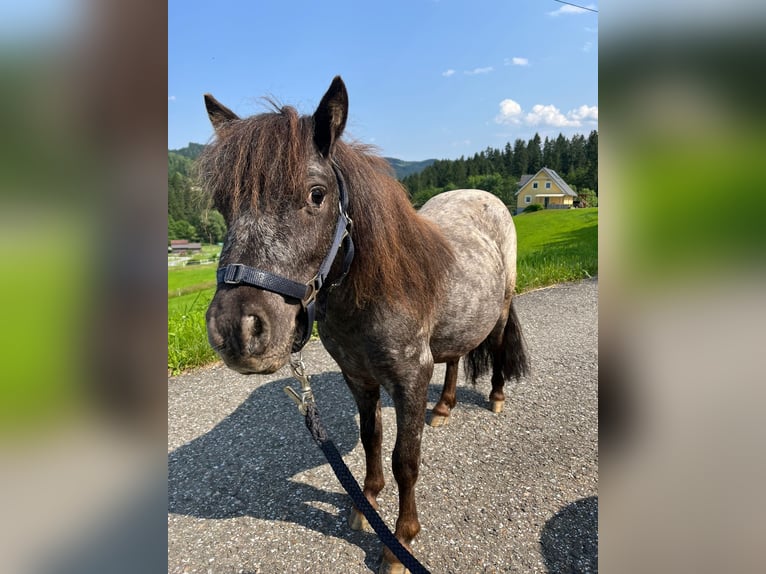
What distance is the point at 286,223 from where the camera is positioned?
5.04 ft

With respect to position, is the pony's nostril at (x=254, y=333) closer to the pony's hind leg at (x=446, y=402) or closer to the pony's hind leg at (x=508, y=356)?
the pony's hind leg at (x=446, y=402)

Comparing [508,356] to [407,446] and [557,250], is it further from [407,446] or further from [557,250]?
[557,250]

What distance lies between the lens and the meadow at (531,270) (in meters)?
5.73

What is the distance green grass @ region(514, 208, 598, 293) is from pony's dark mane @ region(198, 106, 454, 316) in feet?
21.1

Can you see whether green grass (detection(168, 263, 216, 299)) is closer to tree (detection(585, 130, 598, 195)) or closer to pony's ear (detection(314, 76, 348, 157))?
tree (detection(585, 130, 598, 195))

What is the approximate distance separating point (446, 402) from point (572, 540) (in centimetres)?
182

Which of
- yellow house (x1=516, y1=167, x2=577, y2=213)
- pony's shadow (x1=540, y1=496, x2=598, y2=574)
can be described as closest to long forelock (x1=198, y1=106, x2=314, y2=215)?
pony's shadow (x1=540, y1=496, x2=598, y2=574)

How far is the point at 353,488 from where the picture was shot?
174 cm

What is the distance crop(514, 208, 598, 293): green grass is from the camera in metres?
11.1

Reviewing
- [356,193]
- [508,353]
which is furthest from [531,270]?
[356,193]

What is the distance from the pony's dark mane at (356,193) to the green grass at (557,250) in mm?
6438

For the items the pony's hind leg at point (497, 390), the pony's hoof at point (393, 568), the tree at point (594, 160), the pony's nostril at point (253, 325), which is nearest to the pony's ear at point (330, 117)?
the pony's nostril at point (253, 325)

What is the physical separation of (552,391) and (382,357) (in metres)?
3.49
